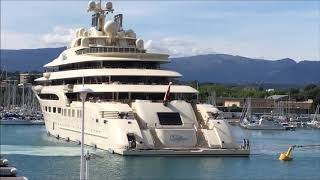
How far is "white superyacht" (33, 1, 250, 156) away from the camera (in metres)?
43.8

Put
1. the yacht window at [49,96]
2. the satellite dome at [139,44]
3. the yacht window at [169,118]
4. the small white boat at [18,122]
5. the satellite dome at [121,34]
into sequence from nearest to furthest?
the yacht window at [169,118] → the satellite dome at [139,44] → the satellite dome at [121,34] → the yacht window at [49,96] → the small white boat at [18,122]

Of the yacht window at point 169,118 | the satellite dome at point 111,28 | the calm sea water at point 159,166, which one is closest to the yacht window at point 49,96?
the satellite dome at point 111,28

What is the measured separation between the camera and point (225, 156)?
43.8 metres

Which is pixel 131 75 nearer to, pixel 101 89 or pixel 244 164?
pixel 101 89

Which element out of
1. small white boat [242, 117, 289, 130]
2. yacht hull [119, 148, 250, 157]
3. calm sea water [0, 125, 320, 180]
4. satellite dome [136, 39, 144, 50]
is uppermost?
satellite dome [136, 39, 144, 50]

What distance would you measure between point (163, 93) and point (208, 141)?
7.18m

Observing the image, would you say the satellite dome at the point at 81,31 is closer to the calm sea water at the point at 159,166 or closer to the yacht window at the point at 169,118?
the calm sea water at the point at 159,166

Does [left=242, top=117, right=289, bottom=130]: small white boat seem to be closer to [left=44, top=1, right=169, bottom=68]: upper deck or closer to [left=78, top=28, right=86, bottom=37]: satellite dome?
[left=44, top=1, right=169, bottom=68]: upper deck

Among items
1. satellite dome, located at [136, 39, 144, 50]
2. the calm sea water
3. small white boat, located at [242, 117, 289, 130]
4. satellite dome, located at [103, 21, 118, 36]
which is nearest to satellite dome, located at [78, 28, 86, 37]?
satellite dome, located at [103, 21, 118, 36]

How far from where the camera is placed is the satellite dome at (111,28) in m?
59.3

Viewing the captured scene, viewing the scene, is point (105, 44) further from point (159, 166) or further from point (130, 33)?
point (159, 166)

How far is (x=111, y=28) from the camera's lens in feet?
195

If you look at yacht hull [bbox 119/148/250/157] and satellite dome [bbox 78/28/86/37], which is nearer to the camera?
yacht hull [bbox 119/148/250/157]

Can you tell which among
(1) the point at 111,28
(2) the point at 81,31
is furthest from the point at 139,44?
(2) the point at 81,31
